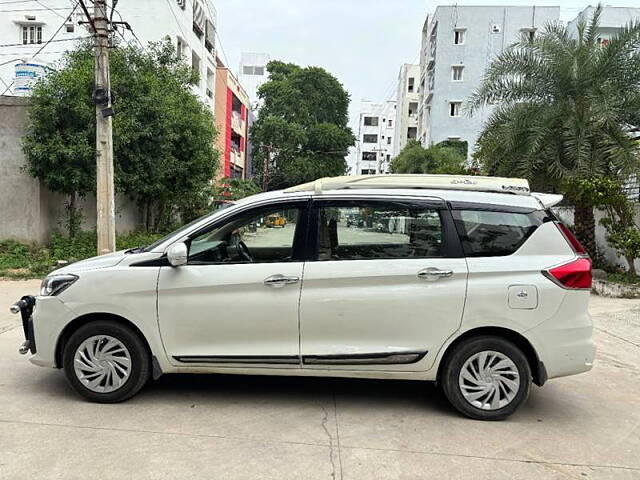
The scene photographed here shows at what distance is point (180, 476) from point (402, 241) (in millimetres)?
2326

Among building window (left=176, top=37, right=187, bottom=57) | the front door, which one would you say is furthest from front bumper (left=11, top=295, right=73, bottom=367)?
building window (left=176, top=37, right=187, bottom=57)

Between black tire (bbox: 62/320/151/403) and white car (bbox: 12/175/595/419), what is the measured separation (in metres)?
0.01

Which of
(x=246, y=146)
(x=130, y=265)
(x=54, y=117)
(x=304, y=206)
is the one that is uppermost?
(x=246, y=146)

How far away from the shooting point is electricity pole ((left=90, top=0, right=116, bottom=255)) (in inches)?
396

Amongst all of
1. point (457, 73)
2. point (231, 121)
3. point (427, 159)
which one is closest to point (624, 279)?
point (427, 159)

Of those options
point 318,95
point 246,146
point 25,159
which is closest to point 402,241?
point 25,159

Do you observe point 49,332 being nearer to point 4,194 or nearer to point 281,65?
point 4,194

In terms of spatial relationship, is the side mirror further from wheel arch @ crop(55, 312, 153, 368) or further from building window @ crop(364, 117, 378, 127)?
building window @ crop(364, 117, 378, 127)

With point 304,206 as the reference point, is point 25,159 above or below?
above

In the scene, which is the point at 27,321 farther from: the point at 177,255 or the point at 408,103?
the point at 408,103

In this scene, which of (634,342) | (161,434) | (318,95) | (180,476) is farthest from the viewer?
(318,95)

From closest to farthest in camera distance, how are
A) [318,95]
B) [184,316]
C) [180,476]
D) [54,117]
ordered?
[180,476] < [184,316] < [54,117] < [318,95]

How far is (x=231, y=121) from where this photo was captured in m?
40.9

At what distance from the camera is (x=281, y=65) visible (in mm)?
45781
